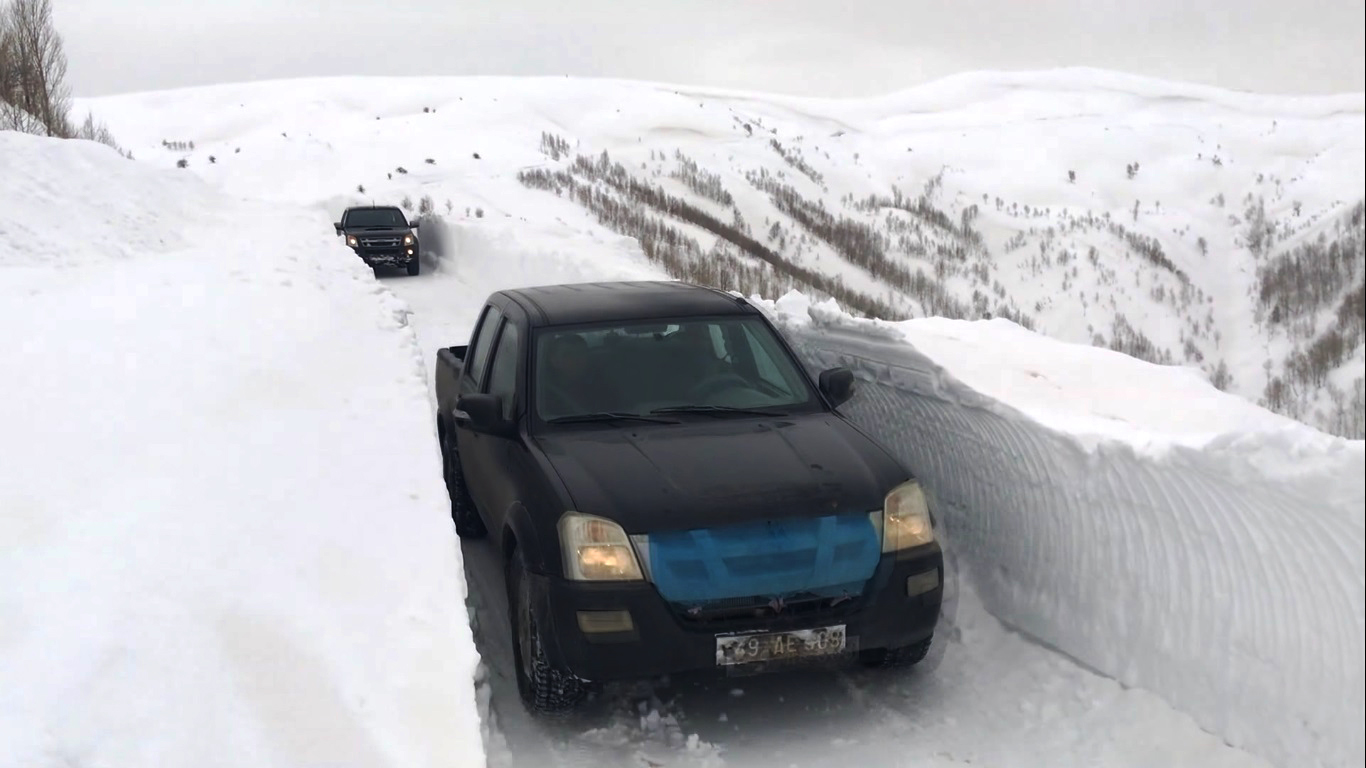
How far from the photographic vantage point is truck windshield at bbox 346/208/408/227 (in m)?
24.4

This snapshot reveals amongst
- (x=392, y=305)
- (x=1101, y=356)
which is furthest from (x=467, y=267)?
(x=1101, y=356)

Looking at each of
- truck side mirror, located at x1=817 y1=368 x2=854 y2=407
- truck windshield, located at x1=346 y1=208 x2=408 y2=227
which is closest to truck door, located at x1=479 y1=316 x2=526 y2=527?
truck side mirror, located at x1=817 y1=368 x2=854 y2=407

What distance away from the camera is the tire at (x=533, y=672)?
461 centimetres

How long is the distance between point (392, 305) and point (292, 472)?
17.6 ft

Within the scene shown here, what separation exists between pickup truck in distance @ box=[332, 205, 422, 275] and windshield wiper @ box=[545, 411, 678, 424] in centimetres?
1845

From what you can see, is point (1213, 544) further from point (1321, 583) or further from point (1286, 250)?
point (1286, 250)

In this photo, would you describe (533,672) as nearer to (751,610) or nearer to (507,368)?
(751,610)

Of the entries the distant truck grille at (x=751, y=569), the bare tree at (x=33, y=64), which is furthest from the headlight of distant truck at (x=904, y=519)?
the bare tree at (x=33, y=64)

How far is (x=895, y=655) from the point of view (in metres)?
4.96

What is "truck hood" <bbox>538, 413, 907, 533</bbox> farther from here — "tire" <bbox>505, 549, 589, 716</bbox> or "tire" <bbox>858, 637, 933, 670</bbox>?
"tire" <bbox>858, 637, 933, 670</bbox>

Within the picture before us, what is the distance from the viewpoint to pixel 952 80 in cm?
11912

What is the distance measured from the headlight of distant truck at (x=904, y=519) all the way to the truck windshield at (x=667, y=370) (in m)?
0.98

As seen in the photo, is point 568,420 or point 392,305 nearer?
point 568,420

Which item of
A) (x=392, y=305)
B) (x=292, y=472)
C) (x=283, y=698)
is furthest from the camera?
(x=392, y=305)
